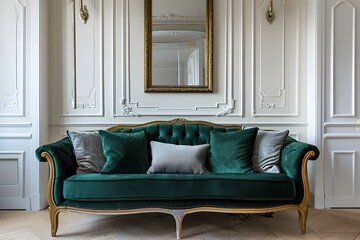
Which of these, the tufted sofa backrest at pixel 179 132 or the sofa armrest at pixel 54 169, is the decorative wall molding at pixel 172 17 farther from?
the sofa armrest at pixel 54 169

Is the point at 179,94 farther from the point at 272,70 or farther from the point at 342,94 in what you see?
the point at 342,94

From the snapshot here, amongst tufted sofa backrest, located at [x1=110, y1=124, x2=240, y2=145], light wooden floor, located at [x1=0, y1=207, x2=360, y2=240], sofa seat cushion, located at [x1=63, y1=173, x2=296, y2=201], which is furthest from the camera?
tufted sofa backrest, located at [x1=110, y1=124, x2=240, y2=145]

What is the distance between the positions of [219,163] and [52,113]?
1.80 m

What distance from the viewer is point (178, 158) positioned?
2521 mm

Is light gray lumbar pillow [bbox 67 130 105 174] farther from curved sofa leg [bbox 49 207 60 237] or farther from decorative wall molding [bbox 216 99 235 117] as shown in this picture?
decorative wall molding [bbox 216 99 235 117]

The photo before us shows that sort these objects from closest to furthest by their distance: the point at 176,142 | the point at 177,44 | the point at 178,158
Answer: the point at 178,158
the point at 176,142
the point at 177,44

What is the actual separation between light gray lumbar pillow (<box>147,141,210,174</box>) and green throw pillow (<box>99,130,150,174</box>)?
0.10m

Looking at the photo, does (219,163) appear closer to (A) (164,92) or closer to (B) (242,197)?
(B) (242,197)

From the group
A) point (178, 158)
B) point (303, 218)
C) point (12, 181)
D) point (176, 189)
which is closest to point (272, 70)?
point (178, 158)

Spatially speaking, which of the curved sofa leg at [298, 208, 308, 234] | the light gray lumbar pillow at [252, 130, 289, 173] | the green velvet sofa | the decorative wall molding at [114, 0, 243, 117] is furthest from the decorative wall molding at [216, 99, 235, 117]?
the curved sofa leg at [298, 208, 308, 234]

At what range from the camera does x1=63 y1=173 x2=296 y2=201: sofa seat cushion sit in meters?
2.14

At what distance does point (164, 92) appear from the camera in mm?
3094

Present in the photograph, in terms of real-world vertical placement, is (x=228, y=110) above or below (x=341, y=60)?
below

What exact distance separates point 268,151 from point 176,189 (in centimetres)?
92
